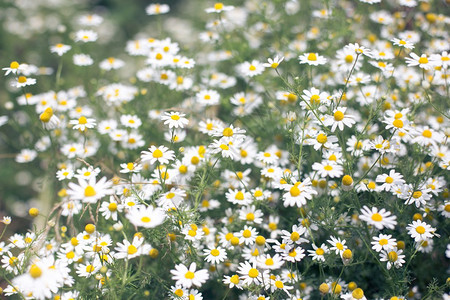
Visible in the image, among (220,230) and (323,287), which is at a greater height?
(323,287)

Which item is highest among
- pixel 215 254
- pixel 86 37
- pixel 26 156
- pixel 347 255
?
pixel 86 37

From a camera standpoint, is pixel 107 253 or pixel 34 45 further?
pixel 34 45

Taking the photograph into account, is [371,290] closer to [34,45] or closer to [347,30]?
[347,30]

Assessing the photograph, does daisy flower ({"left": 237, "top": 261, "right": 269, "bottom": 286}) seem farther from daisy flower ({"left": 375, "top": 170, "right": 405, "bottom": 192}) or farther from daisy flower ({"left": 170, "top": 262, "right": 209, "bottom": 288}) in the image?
daisy flower ({"left": 375, "top": 170, "right": 405, "bottom": 192})

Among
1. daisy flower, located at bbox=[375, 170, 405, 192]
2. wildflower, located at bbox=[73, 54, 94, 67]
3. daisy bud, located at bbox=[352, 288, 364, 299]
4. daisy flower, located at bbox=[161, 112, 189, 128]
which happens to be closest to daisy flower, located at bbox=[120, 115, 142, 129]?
daisy flower, located at bbox=[161, 112, 189, 128]

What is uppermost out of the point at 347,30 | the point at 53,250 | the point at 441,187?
the point at 347,30

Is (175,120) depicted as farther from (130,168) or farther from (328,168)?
(328,168)


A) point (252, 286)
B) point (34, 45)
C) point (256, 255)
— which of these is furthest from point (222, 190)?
point (34, 45)

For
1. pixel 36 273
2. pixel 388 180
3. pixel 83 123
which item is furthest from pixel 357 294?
pixel 83 123
